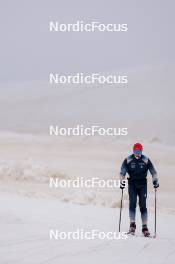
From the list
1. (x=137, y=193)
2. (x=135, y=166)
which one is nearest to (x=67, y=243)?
(x=135, y=166)

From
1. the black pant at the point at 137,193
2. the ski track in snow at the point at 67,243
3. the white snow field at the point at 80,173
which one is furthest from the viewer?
the black pant at the point at 137,193

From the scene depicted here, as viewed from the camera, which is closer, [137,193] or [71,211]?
[137,193]

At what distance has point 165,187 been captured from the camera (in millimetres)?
17781

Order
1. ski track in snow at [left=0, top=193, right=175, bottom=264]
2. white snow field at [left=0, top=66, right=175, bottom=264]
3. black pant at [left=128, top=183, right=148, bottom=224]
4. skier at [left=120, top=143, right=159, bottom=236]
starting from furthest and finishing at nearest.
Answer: black pant at [left=128, top=183, right=148, bottom=224]
skier at [left=120, top=143, right=159, bottom=236]
white snow field at [left=0, top=66, right=175, bottom=264]
ski track in snow at [left=0, top=193, right=175, bottom=264]

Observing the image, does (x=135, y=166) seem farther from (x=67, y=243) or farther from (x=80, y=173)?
(x=80, y=173)

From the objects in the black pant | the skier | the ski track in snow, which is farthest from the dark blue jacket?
the ski track in snow

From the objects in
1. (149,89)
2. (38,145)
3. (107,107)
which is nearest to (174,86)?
(149,89)

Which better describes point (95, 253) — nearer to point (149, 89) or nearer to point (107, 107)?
→ point (107, 107)

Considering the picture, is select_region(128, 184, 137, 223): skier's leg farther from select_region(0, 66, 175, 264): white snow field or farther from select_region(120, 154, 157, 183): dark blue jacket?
select_region(0, 66, 175, 264): white snow field

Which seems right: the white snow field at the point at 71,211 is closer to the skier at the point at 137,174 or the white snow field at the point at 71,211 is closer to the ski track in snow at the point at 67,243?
the ski track in snow at the point at 67,243

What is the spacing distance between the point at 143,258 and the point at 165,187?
1069 centimetres

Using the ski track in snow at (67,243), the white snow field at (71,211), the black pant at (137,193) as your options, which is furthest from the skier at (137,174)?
the ski track in snow at (67,243)

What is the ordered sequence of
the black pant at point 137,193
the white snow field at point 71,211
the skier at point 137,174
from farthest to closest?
the black pant at point 137,193, the skier at point 137,174, the white snow field at point 71,211

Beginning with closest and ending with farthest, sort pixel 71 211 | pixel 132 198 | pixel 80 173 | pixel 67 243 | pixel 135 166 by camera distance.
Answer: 1. pixel 67 243
2. pixel 135 166
3. pixel 132 198
4. pixel 71 211
5. pixel 80 173
